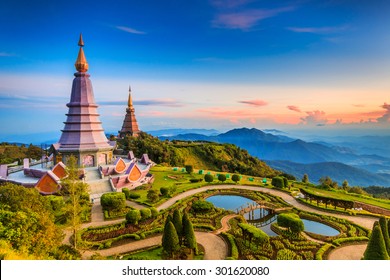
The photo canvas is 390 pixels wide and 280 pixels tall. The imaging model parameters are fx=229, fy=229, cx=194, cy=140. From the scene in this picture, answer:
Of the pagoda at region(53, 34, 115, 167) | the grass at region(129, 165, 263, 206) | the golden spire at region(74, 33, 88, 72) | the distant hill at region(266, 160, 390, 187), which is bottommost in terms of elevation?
the distant hill at region(266, 160, 390, 187)

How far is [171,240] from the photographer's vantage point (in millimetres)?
A: 10445

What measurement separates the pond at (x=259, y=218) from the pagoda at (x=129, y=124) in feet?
97.9

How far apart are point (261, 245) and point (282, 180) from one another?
1340cm

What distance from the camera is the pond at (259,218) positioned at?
15136 mm

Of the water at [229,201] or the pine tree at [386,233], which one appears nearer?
the pine tree at [386,233]

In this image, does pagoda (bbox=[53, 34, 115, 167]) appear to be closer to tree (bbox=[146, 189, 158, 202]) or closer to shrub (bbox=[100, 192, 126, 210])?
shrub (bbox=[100, 192, 126, 210])

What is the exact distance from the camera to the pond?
15.1m

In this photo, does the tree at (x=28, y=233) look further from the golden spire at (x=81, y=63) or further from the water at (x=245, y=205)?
the golden spire at (x=81, y=63)

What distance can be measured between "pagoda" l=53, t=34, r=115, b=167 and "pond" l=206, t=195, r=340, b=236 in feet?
40.9

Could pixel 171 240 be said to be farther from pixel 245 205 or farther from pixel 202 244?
pixel 245 205

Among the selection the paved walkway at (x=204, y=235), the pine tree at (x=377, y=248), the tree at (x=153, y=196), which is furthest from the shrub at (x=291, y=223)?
the tree at (x=153, y=196)

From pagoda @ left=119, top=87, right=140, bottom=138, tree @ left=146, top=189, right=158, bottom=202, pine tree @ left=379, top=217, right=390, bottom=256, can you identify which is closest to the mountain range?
pagoda @ left=119, top=87, right=140, bottom=138

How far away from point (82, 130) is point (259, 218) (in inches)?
740

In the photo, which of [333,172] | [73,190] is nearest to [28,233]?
[73,190]
